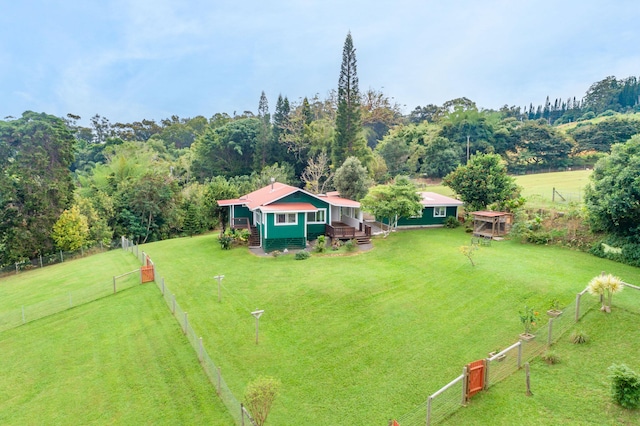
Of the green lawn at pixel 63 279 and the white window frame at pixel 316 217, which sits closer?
the green lawn at pixel 63 279

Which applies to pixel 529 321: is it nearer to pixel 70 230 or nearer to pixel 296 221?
pixel 296 221

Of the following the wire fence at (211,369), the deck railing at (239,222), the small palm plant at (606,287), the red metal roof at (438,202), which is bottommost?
the wire fence at (211,369)

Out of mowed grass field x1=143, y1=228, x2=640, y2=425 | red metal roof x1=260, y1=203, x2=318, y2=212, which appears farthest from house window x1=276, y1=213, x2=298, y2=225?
mowed grass field x1=143, y1=228, x2=640, y2=425

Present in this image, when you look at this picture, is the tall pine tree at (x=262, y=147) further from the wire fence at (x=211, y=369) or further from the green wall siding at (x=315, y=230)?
the wire fence at (x=211, y=369)

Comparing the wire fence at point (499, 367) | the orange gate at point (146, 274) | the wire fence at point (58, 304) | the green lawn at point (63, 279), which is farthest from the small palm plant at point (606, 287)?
the green lawn at point (63, 279)

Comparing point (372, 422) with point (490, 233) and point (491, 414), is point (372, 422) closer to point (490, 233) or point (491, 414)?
point (491, 414)

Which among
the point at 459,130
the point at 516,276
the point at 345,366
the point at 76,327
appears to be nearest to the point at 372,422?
the point at 345,366

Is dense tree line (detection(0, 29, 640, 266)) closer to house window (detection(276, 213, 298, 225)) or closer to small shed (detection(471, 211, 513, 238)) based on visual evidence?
small shed (detection(471, 211, 513, 238))
